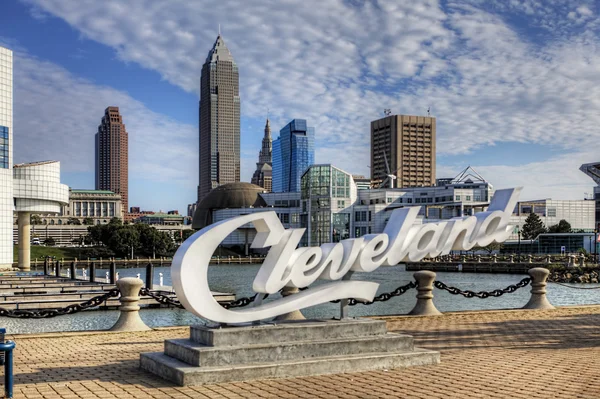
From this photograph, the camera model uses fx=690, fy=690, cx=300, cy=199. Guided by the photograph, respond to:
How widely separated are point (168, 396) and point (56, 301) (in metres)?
25.4

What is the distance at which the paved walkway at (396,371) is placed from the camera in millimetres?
9859

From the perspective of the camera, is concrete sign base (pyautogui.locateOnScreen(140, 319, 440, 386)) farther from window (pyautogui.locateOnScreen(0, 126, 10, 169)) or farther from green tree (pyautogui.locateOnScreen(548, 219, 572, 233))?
green tree (pyautogui.locateOnScreen(548, 219, 572, 233))

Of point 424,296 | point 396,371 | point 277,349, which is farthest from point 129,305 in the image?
point 424,296

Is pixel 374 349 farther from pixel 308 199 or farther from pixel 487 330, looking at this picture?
pixel 308 199

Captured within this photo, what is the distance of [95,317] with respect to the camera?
1219 inches

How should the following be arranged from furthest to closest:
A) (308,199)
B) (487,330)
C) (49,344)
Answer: (308,199)
(487,330)
(49,344)

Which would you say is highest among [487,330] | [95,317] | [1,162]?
[1,162]

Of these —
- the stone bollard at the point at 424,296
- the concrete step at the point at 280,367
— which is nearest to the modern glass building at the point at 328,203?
the stone bollard at the point at 424,296

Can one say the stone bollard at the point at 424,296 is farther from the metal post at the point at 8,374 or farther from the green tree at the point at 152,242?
the green tree at the point at 152,242

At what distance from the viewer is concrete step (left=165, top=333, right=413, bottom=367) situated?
1080cm

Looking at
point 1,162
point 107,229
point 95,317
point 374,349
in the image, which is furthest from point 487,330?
point 107,229

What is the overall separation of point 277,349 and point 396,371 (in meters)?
2.07

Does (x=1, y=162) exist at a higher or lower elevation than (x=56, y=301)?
higher

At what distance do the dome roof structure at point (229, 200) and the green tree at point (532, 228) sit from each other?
57.9m
